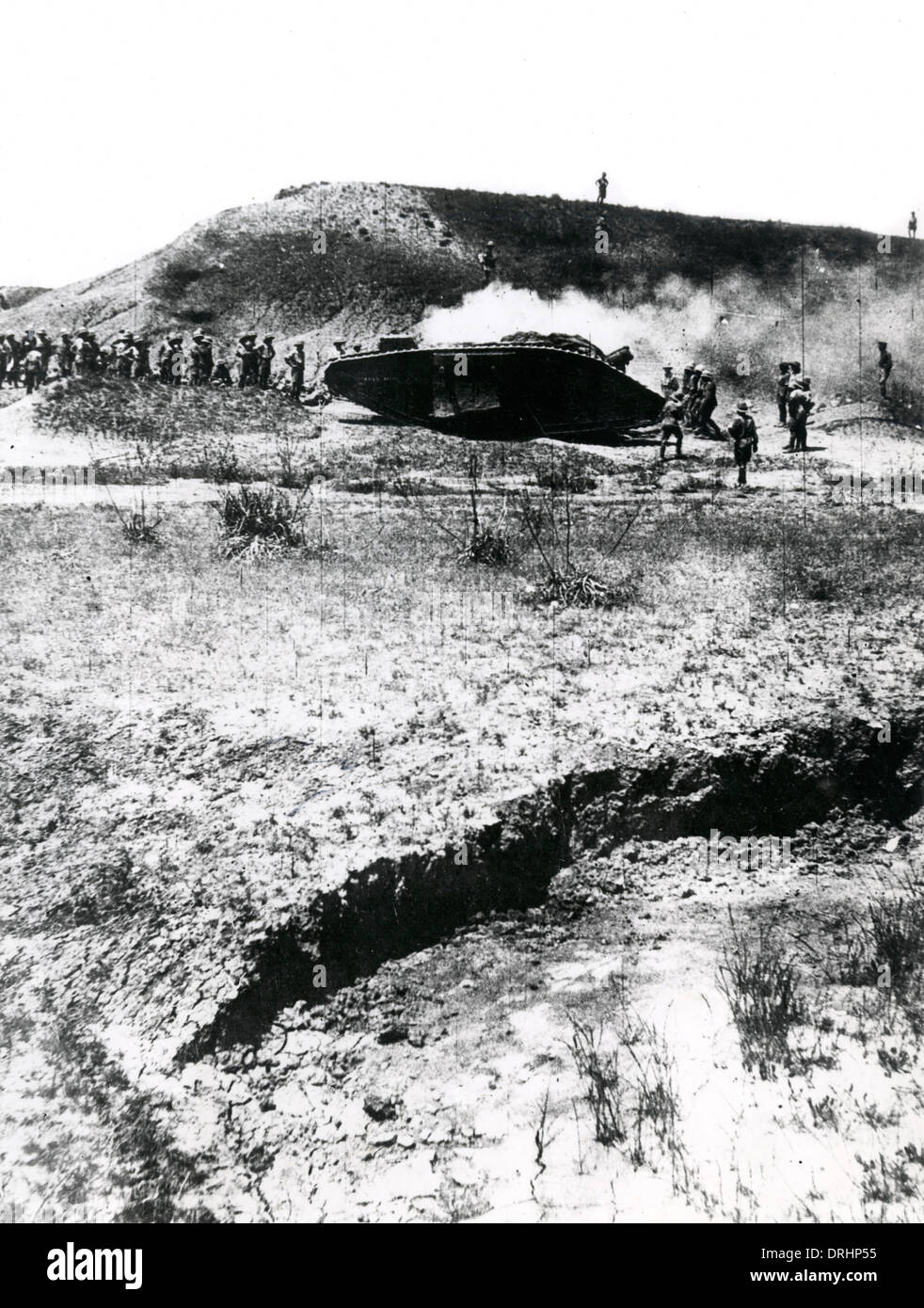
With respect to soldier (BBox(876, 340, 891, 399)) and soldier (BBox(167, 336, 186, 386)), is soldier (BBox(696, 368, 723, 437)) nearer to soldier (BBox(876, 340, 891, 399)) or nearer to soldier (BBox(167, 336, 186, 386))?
soldier (BBox(876, 340, 891, 399))

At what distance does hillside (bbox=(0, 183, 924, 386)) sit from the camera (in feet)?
75.8

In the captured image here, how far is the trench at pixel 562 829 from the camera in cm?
395

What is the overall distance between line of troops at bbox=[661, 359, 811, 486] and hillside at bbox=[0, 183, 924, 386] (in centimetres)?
587

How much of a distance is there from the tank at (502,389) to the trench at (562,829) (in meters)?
10.5

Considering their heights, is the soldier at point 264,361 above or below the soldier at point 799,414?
above

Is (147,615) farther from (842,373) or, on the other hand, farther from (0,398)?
(842,373)

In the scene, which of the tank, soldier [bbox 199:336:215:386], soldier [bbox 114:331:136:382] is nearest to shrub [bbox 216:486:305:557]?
the tank

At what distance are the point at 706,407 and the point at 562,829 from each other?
44.3ft

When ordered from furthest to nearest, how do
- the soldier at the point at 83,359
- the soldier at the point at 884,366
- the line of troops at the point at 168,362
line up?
the soldier at the point at 884,366, the line of troops at the point at 168,362, the soldier at the point at 83,359

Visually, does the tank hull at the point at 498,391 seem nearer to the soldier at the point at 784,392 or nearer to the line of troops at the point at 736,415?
the line of troops at the point at 736,415

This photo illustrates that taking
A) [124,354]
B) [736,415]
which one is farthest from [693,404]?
[124,354]

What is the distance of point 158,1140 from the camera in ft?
11.1

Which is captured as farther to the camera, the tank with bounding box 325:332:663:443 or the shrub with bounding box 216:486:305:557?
the tank with bounding box 325:332:663:443

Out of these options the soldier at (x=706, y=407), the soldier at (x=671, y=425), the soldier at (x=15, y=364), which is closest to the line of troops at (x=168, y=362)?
the soldier at (x=15, y=364)
